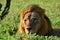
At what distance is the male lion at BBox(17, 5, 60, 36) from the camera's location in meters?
6.37

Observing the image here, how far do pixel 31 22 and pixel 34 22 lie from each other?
0.11 m

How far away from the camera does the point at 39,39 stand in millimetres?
6105

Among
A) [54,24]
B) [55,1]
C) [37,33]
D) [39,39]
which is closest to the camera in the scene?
[39,39]

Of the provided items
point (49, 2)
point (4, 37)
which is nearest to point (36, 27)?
point (4, 37)

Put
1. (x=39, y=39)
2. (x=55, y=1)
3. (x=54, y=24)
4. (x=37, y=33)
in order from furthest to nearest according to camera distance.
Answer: (x=55, y=1)
(x=54, y=24)
(x=37, y=33)
(x=39, y=39)

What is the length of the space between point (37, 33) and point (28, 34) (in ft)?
1.49

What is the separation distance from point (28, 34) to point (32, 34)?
0.28 ft

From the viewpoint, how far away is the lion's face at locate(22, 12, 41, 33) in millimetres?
6300

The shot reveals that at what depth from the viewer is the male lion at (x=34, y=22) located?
20.9 ft

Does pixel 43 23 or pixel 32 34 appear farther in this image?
pixel 43 23

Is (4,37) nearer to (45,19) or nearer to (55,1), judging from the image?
(45,19)

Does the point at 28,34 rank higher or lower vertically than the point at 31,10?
lower

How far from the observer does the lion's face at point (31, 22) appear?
6300 millimetres

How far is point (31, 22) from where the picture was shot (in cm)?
638
